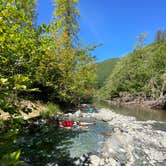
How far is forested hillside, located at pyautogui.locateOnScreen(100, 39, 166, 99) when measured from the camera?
38.5 m

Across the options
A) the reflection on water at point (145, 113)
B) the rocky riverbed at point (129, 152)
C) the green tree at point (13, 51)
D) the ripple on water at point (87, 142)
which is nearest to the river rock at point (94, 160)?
the rocky riverbed at point (129, 152)

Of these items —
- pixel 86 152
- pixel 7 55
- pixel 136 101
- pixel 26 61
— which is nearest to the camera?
pixel 7 55

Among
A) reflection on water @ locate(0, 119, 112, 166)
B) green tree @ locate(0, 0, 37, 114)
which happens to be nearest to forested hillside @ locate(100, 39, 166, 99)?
reflection on water @ locate(0, 119, 112, 166)

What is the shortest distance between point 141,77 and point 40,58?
4025 centimetres

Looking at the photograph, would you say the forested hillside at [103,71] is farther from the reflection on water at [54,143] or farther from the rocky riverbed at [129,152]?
the rocky riverbed at [129,152]

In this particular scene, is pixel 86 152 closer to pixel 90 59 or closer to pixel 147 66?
pixel 90 59

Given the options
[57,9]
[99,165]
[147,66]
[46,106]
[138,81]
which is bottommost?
[99,165]

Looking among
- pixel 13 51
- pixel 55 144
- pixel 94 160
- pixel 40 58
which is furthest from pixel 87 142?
pixel 13 51

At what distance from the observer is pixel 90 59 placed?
22.3m

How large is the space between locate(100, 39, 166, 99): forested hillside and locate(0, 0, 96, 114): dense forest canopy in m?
17.5

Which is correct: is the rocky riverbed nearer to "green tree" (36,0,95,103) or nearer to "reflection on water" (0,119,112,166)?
"reflection on water" (0,119,112,166)

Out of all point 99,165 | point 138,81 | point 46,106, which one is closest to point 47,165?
point 99,165

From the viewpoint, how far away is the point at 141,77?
42344 millimetres

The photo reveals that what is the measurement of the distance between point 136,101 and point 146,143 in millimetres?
30795
